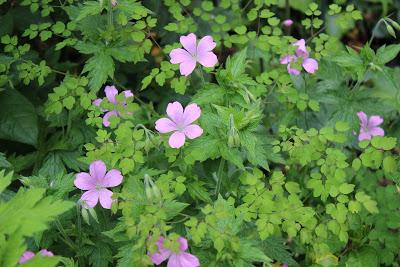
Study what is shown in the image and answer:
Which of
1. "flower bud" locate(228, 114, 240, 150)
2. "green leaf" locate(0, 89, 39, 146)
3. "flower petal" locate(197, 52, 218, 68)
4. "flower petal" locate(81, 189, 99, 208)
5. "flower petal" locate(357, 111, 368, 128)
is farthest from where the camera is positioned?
"flower petal" locate(357, 111, 368, 128)

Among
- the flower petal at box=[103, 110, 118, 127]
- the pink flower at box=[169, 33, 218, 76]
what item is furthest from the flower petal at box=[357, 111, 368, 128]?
the flower petal at box=[103, 110, 118, 127]

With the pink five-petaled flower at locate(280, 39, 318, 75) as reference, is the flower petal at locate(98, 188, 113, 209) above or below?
below

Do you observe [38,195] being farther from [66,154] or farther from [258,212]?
[66,154]

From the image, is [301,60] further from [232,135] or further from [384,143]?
[232,135]

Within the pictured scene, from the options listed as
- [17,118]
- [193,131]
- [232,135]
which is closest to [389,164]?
[232,135]

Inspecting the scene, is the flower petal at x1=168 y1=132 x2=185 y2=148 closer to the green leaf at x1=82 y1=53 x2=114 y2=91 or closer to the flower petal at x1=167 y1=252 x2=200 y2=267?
the flower petal at x1=167 y1=252 x2=200 y2=267

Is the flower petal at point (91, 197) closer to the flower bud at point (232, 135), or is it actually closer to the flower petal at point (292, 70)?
the flower bud at point (232, 135)

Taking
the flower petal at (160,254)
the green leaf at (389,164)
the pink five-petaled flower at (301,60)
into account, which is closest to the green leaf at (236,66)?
the pink five-petaled flower at (301,60)
